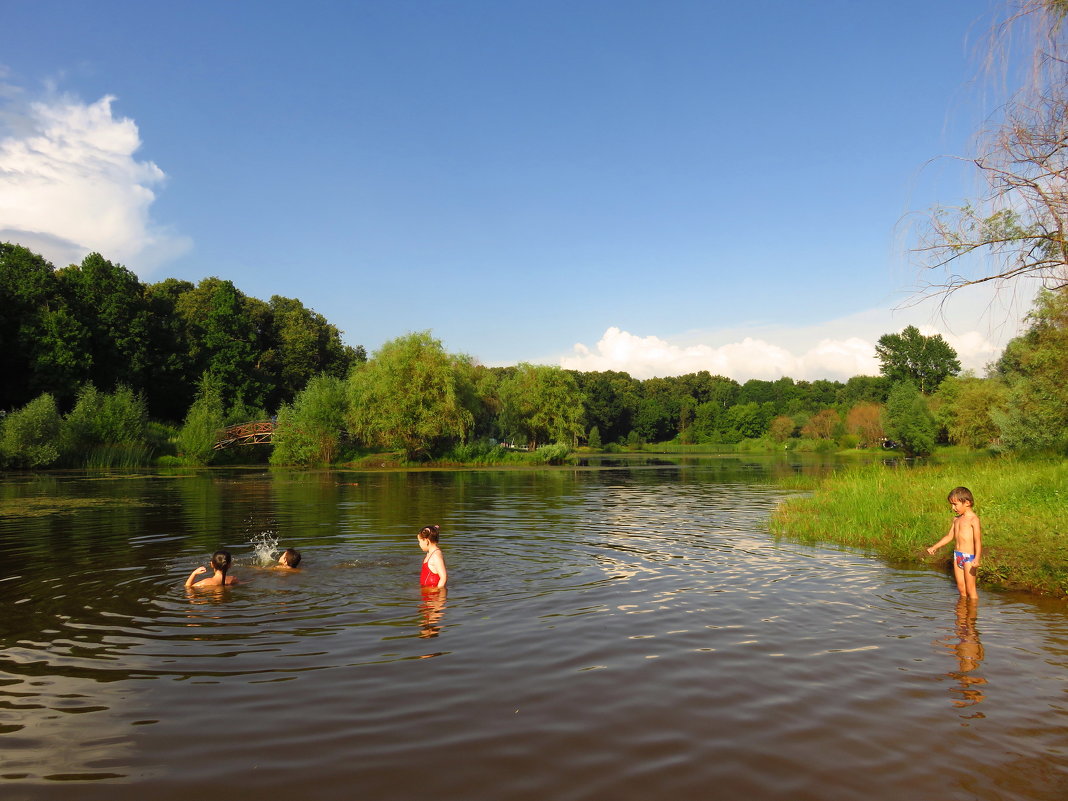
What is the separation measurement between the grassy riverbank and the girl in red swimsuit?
947cm

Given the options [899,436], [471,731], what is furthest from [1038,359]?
[899,436]

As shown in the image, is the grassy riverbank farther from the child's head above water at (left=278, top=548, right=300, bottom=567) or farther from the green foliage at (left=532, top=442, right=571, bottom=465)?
the green foliage at (left=532, top=442, right=571, bottom=465)

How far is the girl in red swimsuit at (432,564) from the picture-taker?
37.5ft

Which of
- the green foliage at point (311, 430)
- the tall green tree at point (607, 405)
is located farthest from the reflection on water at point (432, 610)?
the tall green tree at point (607, 405)

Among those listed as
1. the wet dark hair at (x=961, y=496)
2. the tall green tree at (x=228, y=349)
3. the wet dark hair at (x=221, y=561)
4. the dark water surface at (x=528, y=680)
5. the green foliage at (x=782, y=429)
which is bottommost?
the dark water surface at (x=528, y=680)

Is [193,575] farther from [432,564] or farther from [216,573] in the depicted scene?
[432,564]

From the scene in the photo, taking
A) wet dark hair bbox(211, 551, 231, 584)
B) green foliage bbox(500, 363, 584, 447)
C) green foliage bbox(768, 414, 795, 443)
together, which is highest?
green foliage bbox(500, 363, 584, 447)

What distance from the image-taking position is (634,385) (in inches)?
6668

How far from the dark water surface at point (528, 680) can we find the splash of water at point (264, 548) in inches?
13.0

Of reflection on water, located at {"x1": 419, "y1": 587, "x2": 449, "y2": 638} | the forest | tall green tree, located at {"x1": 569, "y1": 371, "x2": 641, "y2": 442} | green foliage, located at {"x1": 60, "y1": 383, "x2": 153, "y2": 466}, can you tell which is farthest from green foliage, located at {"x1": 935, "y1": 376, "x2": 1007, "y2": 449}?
green foliage, located at {"x1": 60, "y1": 383, "x2": 153, "y2": 466}

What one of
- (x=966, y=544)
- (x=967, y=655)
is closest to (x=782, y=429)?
(x=966, y=544)

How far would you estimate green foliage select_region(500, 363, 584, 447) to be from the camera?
81.5 meters

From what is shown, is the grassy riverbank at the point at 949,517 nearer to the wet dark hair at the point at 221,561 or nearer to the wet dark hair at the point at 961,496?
the wet dark hair at the point at 961,496

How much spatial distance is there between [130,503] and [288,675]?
24309 millimetres
